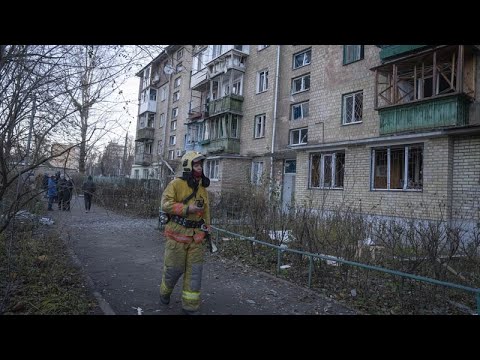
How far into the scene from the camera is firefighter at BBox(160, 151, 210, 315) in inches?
174

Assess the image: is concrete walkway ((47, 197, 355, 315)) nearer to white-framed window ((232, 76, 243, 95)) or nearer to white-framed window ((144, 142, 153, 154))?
white-framed window ((232, 76, 243, 95))

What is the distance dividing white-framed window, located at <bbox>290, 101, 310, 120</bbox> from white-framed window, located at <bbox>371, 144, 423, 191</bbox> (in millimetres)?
6700

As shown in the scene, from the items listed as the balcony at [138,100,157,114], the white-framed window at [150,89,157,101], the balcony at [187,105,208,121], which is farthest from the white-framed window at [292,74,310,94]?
the white-framed window at [150,89,157,101]

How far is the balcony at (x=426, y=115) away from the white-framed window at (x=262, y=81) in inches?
423

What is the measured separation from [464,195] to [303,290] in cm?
847

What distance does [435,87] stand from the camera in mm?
12375

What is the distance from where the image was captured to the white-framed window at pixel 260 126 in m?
23.0

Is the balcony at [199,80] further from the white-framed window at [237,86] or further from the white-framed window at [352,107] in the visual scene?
the white-framed window at [352,107]

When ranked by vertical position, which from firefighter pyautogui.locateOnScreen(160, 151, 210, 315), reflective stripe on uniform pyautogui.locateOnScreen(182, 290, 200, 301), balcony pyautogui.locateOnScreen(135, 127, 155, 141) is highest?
balcony pyautogui.locateOnScreen(135, 127, 155, 141)

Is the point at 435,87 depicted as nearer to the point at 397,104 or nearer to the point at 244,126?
the point at 397,104

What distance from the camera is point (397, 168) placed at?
13.4 m

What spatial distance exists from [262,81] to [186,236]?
20.5 metres

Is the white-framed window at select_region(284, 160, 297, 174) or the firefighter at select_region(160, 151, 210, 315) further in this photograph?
the white-framed window at select_region(284, 160, 297, 174)
